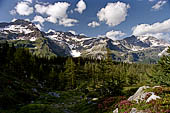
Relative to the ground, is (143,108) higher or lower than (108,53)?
lower

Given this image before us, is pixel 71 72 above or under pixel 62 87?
above

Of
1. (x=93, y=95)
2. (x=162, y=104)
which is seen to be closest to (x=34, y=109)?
(x=162, y=104)

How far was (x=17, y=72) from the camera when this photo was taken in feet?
200

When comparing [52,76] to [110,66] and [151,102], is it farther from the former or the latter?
[151,102]

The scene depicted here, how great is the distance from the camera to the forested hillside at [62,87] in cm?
2550

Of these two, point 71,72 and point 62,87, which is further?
point 62,87

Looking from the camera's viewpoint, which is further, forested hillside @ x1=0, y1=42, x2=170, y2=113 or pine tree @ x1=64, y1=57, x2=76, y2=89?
pine tree @ x1=64, y1=57, x2=76, y2=89

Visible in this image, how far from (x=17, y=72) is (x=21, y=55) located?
24.8 feet

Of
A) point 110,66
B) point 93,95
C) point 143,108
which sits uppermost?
point 110,66

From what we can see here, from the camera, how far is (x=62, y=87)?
3071 inches

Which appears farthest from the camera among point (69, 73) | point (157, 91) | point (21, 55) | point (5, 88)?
point (69, 73)

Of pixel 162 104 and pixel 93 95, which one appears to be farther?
pixel 93 95

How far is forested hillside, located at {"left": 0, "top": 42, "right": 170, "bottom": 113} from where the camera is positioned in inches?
1004

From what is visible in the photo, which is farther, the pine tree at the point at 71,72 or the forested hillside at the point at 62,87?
the pine tree at the point at 71,72
